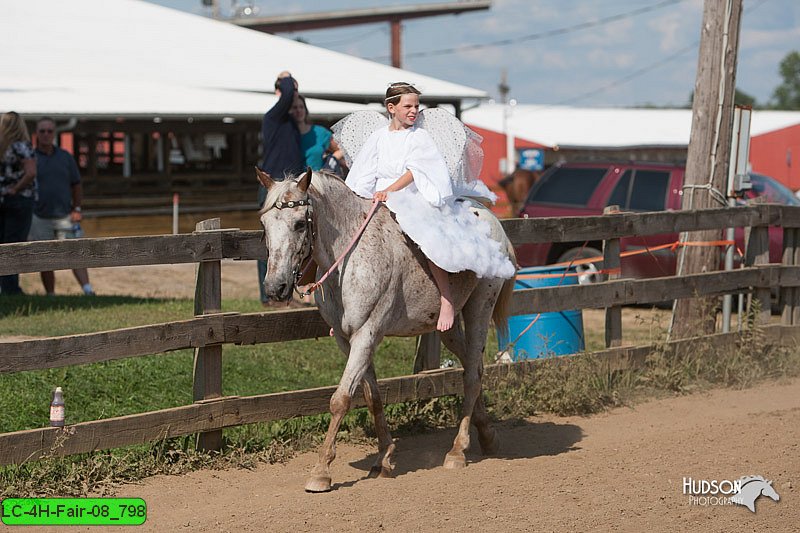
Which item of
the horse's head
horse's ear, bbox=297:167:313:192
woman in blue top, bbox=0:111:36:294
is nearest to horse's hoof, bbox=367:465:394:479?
the horse's head

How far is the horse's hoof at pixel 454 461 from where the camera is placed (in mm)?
6859

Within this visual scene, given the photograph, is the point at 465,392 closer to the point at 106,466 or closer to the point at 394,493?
the point at 394,493

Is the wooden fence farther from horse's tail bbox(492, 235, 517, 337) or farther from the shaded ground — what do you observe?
horse's tail bbox(492, 235, 517, 337)

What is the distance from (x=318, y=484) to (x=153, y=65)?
19.3 m

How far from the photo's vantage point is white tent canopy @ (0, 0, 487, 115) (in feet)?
65.9

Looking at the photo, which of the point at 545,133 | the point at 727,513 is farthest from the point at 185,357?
the point at 545,133

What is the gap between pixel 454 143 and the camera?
22.6 ft

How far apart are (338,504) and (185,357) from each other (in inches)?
134

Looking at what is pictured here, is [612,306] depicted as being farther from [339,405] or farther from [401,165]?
[339,405]

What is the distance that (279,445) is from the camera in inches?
280

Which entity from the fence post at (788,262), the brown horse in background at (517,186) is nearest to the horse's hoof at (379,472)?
the fence post at (788,262)

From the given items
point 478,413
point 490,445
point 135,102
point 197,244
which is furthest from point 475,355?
point 135,102

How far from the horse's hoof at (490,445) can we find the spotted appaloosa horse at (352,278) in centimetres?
36

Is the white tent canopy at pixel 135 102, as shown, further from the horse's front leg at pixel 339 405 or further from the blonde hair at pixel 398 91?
the horse's front leg at pixel 339 405
